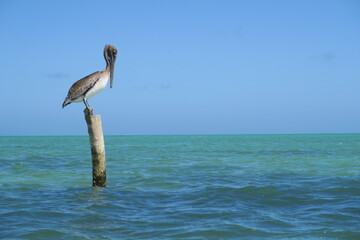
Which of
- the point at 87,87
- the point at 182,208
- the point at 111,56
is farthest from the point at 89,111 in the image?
the point at 182,208

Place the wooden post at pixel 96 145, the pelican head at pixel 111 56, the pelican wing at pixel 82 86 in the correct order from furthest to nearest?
the pelican head at pixel 111 56 → the pelican wing at pixel 82 86 → the wooden post at pixel 96 145

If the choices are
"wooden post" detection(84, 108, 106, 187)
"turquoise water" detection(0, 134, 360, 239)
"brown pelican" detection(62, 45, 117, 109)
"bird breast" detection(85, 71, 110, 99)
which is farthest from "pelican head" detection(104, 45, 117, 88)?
"turquoise water" detection(0, 134, 360, 239)

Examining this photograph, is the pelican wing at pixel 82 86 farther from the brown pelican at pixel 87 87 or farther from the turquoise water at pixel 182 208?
the turquoise water at pixel 182 208

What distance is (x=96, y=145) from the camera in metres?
10.2

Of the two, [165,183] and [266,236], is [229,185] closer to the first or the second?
[165,183]

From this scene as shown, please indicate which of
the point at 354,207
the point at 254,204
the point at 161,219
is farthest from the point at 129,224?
the point at 354,207

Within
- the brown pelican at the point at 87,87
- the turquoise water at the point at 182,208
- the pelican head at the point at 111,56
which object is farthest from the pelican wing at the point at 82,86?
the turquoise water at the point at 182,208

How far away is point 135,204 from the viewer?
8.92 metres

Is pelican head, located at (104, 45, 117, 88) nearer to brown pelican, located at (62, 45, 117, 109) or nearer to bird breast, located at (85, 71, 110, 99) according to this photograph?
brown pelican, located at (62, 45, 117, 109)

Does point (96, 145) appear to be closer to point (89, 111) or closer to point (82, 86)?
point (89, 111)

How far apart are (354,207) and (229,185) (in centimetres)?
391

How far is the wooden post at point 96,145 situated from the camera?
9898 millimetres

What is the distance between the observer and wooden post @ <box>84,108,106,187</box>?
9.90 metres

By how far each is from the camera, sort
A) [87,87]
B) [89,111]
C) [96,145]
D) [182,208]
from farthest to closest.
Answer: [87,87] < [96,145] < [89,111] < [182,208]
